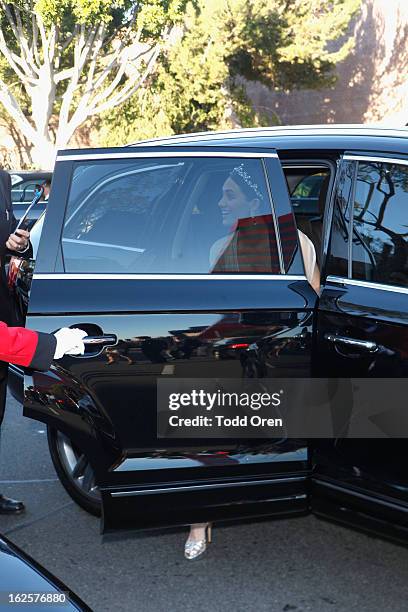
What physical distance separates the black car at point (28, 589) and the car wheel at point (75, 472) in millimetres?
1421

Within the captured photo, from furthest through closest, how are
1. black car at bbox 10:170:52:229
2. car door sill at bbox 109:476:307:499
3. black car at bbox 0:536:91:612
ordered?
black car at bbox 10:170:52:229
car door sill at bbox 109:476:307:499
black car at bbox 0:536:91:612

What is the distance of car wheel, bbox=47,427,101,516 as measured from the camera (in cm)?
386

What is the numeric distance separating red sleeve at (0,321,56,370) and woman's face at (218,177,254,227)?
2.78ft

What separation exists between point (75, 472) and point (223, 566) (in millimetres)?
869

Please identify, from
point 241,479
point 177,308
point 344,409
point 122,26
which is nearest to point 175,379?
point 177,308

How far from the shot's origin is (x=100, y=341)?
3.10m

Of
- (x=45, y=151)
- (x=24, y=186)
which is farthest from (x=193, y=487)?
(x=45, y=151)

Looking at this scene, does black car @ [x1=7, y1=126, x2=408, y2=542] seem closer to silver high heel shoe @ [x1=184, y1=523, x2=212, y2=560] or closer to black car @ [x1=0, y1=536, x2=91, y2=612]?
silver high heel shoe @ [x1=184, y1=523, x2=212, y2=560]

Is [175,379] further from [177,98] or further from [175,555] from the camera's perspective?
[177,98]

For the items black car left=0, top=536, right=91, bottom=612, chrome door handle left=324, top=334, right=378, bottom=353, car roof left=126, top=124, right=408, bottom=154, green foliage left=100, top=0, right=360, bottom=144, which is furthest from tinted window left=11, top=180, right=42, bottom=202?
green foliage left=100, top=0, right=360, bottom=144

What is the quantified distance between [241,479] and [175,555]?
0.84 metres

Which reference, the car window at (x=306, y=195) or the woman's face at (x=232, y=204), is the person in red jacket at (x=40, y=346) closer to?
the woman's face at (x=232, y=204)

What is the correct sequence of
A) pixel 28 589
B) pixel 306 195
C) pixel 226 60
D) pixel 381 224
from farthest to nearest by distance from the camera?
pixel 226 60
pixel 306 195
pixel 381 224
pixel 28 589

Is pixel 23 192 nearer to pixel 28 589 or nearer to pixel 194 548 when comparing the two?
pixel 194 548
